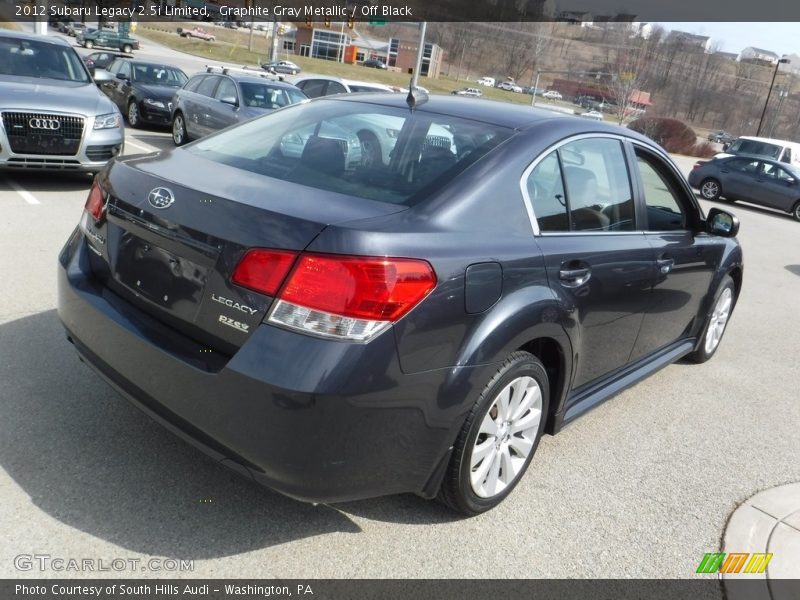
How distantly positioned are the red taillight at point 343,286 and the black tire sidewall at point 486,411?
647 millimetres

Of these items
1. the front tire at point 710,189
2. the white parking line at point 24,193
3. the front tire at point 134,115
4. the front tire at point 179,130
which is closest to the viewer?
the white parking line at point 24,193

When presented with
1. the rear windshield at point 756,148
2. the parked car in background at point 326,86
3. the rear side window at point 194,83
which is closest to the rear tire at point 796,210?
the rear windshield at point 756,148

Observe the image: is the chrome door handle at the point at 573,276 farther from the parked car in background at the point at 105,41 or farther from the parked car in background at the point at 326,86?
the parked car in background at the point at 105,41

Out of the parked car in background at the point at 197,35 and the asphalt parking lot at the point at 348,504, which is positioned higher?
the asphalt parking lot at the point at 348,504

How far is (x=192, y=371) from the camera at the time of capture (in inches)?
97.4

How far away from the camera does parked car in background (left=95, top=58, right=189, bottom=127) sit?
15.6m

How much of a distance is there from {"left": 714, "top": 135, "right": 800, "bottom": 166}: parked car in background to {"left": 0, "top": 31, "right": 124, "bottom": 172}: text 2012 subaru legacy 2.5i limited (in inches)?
Answer: 792

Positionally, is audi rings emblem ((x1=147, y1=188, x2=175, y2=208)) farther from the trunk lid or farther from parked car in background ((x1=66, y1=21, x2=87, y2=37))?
parked car in background ((x1=66, y1=21, x2=87, y2=37))

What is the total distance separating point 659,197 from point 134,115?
558 inches

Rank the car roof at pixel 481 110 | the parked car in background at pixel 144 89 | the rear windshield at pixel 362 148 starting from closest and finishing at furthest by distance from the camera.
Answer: the rear windshield at pixel 362 148
the car roof at pixel 481 110
the parked car in background at pixel 144 89

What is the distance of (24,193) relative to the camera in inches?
315

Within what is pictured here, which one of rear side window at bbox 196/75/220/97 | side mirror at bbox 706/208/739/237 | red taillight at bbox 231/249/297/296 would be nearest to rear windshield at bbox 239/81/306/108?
Result: rear side window at bbox 196/75/220/97

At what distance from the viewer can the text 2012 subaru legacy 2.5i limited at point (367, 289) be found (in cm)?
233

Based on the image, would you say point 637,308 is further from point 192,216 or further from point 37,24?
point 37,24
